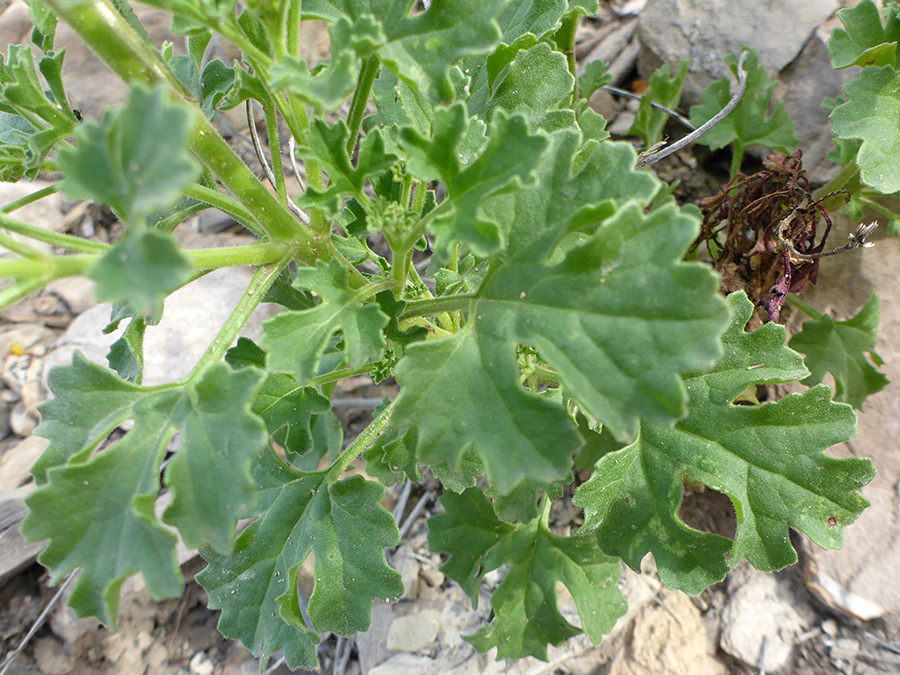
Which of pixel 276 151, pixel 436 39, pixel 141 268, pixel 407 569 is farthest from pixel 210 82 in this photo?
pixel 407 569

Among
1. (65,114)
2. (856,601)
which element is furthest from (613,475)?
(65,114)

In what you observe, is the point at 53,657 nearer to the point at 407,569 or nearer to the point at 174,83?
the point at 407,569

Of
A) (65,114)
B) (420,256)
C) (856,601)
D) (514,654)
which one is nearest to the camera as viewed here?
(65,114)

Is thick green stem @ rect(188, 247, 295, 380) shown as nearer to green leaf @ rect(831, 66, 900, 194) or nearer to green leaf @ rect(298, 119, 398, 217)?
green leaf @ rect(298, 119, 398, 217)

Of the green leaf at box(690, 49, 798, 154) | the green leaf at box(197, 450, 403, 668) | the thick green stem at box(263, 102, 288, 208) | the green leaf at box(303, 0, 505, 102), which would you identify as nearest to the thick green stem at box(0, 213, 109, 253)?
the thick green stem at box(263, 102, 288, 208)

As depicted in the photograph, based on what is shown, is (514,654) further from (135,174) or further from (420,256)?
(420,256)
